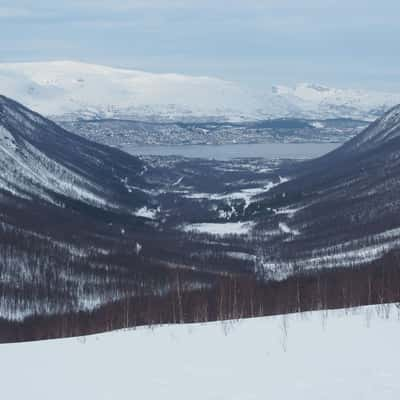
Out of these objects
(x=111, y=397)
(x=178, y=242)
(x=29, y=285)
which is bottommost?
(x=111, y=397)

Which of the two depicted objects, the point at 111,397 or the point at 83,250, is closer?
the point at 111,397

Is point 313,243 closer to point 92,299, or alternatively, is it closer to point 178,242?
point 178,242

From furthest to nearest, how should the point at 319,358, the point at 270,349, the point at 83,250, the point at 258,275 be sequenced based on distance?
the point at 83,250 < the point at 258,275 < the point at 270,349 < the point at 319,358

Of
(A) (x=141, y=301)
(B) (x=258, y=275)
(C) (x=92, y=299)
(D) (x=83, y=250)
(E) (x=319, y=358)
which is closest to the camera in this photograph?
(E) (x=319, y=358)

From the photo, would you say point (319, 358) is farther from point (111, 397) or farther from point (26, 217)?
point (26, 217)

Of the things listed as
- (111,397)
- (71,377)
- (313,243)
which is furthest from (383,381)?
(313,243)

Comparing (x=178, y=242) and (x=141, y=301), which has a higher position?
(x=178, y=242)

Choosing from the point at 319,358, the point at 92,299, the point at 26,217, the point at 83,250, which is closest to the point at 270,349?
the point at 319,358
